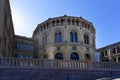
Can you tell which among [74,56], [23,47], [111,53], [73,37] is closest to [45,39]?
[23,47]

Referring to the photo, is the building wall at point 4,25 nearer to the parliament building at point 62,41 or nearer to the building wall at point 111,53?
the parliament building at point 62,41

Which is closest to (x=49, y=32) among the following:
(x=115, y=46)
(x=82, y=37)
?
(x=82, y=37)

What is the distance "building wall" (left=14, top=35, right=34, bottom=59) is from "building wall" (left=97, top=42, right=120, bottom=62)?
82.4 ft

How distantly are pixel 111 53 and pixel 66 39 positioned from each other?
72.2ft

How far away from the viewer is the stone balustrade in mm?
19487

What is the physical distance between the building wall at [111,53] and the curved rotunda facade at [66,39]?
12.8 metres

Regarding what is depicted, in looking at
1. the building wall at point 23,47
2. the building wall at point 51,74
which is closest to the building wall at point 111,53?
the building wall at point 23,47

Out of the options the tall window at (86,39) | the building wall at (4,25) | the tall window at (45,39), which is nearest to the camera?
the building wall at (4,25)

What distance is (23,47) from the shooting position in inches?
2026

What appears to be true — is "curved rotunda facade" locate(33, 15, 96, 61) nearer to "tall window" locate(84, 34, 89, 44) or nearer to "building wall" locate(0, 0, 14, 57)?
"tall window" locate(84, 34, 89, 44)

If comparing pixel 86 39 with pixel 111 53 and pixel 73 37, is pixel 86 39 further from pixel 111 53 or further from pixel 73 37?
pixel 111 53

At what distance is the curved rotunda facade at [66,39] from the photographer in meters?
46.3

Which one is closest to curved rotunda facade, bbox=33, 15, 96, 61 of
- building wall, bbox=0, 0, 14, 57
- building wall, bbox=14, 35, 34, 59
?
building wall, bbox=14, 35, 34, 59

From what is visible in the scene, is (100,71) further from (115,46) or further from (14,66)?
(115,46)
